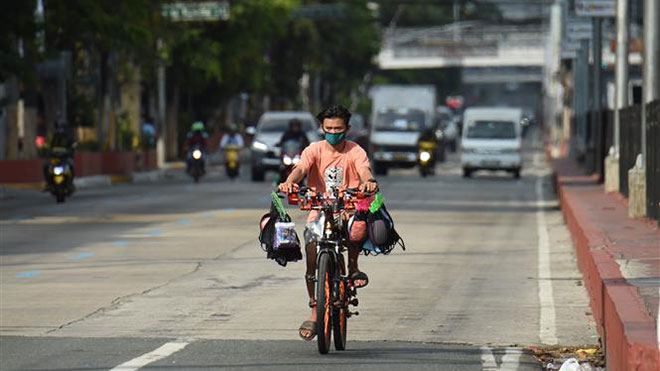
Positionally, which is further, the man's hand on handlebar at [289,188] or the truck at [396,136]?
the truck at [396,136]

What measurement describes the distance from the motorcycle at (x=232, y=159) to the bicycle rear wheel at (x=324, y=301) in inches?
1528

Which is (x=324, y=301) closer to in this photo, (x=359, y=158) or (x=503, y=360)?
(x=359, y=158)

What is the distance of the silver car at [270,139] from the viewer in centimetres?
4975

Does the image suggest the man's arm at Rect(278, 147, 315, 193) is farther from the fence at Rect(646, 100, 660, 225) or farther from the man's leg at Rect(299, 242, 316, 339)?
the fence at Rect(646, 100, 660, 225)

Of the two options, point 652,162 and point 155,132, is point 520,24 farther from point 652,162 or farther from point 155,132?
point 652,162

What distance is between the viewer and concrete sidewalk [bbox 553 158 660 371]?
10141 mm

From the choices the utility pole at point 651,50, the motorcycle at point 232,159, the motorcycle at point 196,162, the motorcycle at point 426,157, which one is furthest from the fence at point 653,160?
the motorcycle at point 426,157

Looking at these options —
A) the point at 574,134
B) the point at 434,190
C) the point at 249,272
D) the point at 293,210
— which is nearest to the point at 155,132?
the point at 574,134

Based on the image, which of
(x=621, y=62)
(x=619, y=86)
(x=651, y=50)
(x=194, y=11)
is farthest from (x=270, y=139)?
(x=651, y=50)

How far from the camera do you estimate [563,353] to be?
1348 cm

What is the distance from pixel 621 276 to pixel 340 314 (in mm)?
2830

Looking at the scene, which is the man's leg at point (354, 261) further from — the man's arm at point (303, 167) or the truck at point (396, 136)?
the truck at point (396, 136)

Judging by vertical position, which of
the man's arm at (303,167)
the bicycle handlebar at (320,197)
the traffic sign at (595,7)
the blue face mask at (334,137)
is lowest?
the bicycle handlebar at (320,197)

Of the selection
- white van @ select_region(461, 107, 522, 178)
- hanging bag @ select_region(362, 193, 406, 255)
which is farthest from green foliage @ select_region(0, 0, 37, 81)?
hanging bag @ select_region(362, 193, 406, 255)
